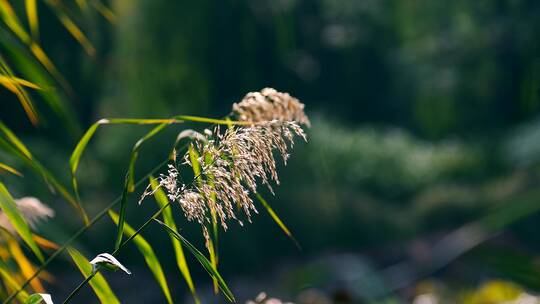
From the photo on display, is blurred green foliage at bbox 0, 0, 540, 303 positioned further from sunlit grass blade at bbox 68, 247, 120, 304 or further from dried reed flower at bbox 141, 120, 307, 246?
dried reed flower at bbox 141, 120, 307, 246

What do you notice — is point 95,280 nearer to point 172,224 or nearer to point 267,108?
point 172,224

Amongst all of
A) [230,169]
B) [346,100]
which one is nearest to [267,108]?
[230,169]

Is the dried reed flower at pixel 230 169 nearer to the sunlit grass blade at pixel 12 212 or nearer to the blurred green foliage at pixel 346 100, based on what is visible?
the sunlit grass blade at pixel 12 212

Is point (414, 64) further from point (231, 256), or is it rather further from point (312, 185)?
point (231, 256)

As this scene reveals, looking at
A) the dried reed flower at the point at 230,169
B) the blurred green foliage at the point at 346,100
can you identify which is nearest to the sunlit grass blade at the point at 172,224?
the dried reed flower at the point at 230,169

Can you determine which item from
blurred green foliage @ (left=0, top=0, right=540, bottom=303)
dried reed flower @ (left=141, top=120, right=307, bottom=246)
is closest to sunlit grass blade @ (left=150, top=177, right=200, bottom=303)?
dried reed flower @ (left=141, top=120, right=307, bottom=246)
